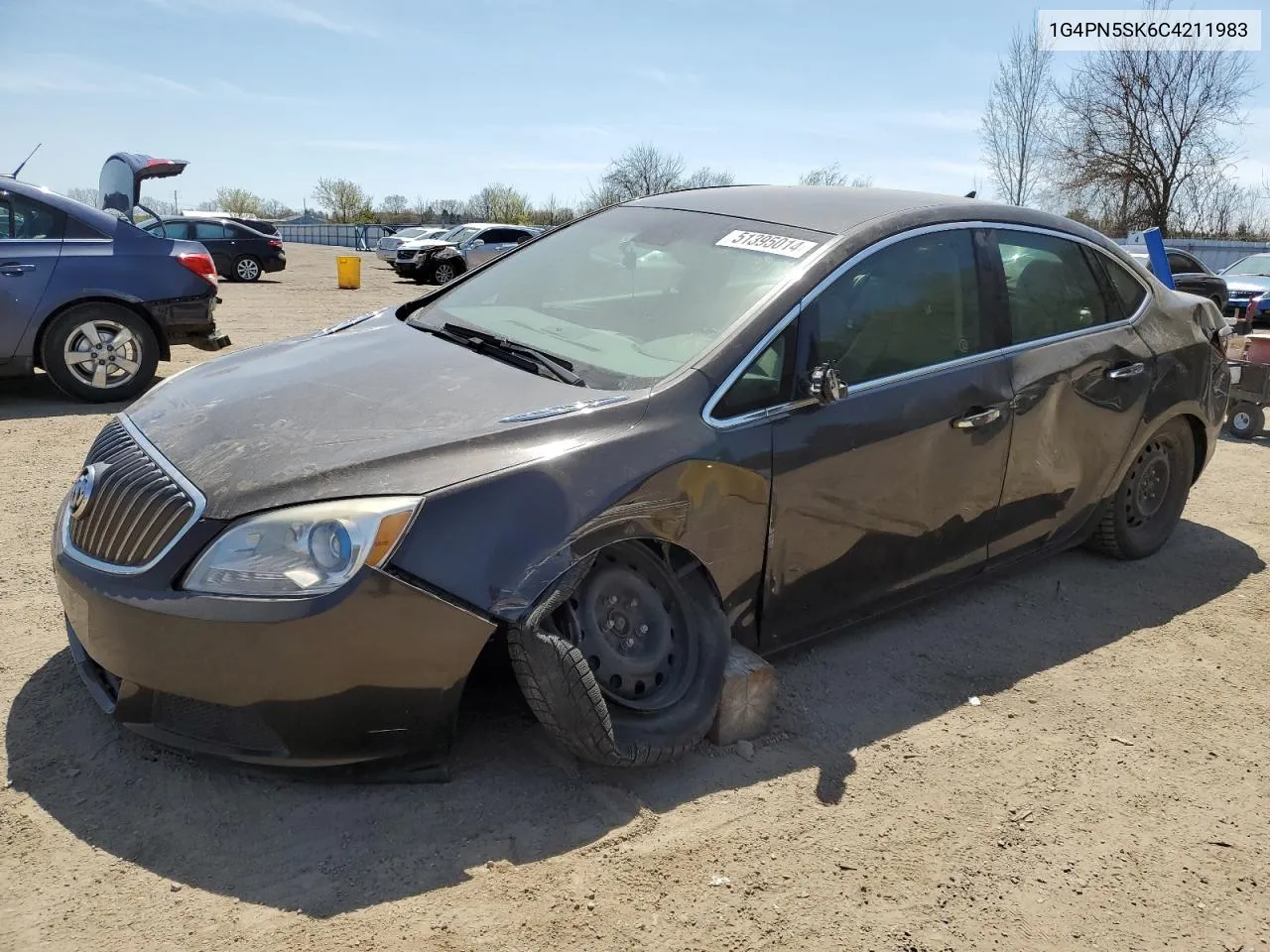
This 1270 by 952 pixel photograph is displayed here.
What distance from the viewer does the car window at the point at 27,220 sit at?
7320 millimetres

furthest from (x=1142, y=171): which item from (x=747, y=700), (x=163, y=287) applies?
(x=747, y=700)

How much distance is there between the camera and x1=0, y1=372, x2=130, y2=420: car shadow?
7.32 m

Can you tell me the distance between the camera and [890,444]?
138 inches

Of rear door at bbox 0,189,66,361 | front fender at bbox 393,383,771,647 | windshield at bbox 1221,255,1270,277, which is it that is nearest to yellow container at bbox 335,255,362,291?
rear door at bbox 0,189,66,361

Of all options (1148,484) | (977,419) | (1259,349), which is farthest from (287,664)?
(1259,349)

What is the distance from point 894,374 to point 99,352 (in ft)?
20.6

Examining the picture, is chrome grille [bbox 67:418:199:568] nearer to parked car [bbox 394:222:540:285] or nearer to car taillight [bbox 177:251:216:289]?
car taillight [bbox 177:251:216:289]

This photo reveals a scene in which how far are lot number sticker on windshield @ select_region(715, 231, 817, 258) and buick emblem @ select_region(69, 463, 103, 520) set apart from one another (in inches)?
84.1

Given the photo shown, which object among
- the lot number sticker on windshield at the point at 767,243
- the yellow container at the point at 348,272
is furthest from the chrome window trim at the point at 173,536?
the yellow container at the point at 348,272

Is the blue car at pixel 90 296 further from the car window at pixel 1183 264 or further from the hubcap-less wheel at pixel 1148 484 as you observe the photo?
the car window at pixel 1183 264

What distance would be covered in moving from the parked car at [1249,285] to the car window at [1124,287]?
1265 centimetres

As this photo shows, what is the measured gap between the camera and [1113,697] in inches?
146

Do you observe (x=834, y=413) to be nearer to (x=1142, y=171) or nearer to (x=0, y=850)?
(x=0, y=850)

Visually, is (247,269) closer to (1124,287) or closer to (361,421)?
(1124,287)
